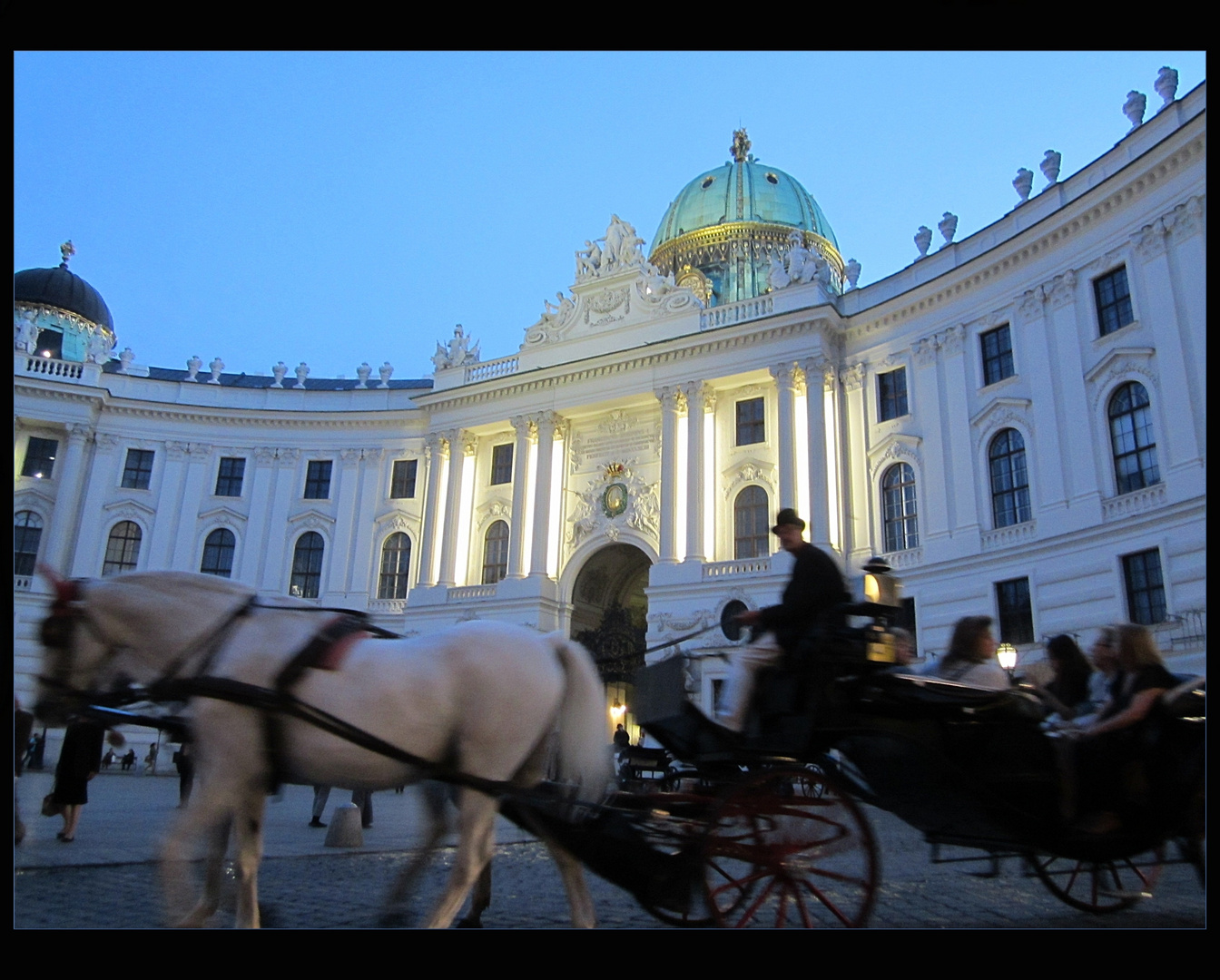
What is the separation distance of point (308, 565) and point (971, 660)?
32.7 m

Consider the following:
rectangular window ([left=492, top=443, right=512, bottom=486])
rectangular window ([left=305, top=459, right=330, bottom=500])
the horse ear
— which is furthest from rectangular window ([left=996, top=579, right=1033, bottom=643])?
rectangular window ([left=305, top=459, right=330, bottom=500])

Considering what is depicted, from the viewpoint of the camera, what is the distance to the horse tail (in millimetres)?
5234

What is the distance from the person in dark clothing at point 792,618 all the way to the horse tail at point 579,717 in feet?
2.71

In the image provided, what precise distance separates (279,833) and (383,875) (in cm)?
485

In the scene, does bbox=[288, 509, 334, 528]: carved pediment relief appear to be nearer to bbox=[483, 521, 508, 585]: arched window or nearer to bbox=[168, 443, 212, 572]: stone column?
bbox=[168, 443, 212, 572]: stone column

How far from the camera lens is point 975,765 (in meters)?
5.26

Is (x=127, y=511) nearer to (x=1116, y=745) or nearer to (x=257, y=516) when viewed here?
(x=257, y=516)

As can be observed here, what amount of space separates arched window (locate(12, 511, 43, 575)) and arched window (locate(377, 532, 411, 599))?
1311 cm

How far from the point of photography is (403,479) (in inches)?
1426

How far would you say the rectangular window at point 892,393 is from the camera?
26.3 metres
